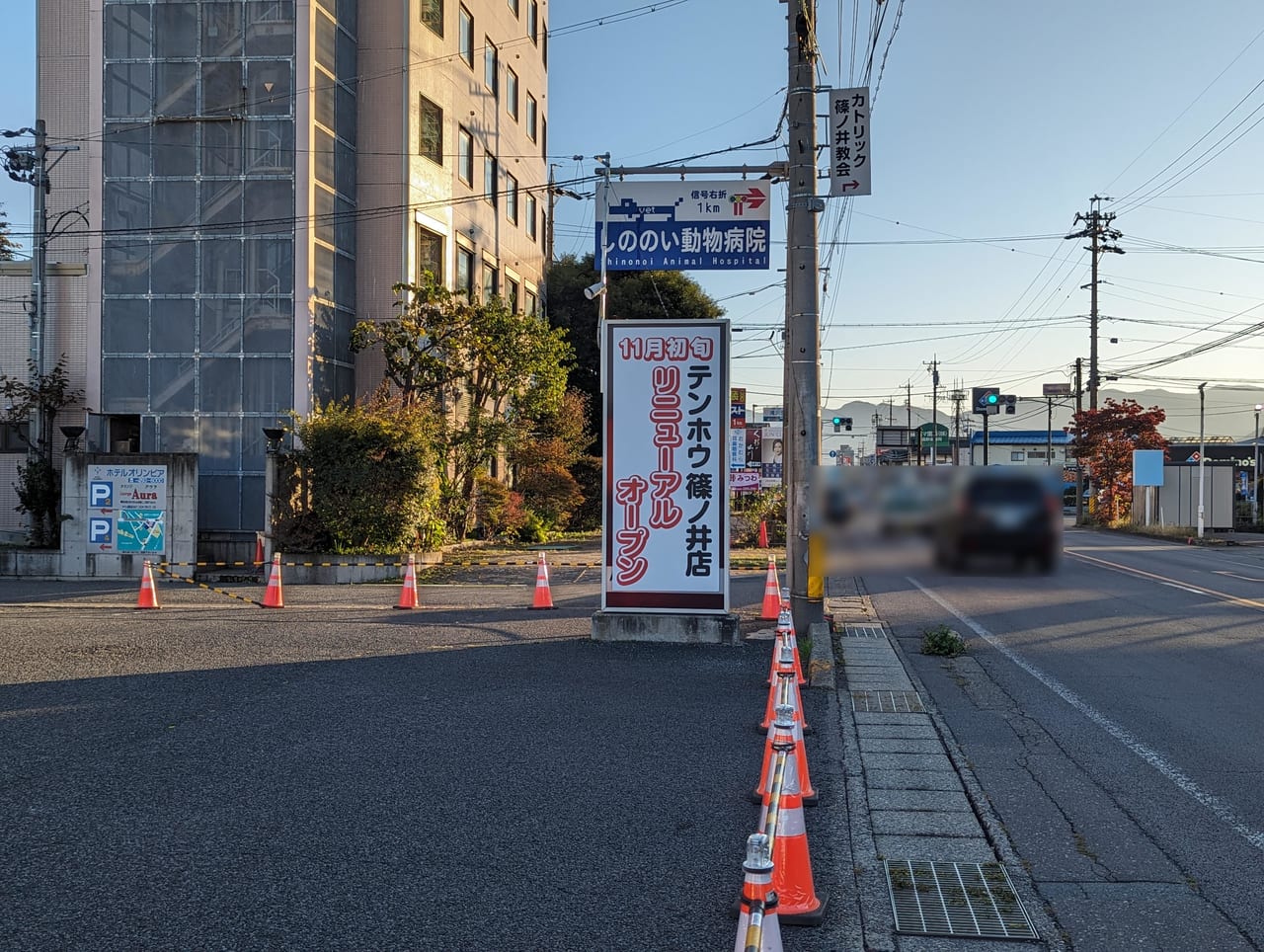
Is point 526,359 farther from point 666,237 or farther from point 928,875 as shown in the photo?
point 928,875

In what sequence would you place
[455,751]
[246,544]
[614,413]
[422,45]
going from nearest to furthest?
[455,751], [614,413], [246,544], [422,45]

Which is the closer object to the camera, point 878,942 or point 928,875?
point 878,942

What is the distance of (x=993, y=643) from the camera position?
13117 mm

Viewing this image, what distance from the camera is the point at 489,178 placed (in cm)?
3316

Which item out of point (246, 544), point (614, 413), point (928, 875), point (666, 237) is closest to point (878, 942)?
point (928, 875)

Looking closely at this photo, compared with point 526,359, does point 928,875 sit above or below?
below

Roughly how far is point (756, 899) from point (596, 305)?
134 feet

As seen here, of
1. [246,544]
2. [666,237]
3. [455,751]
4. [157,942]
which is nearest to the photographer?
[157,942]

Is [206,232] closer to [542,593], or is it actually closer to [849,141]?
[542,593]

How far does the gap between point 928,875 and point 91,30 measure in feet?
82.7

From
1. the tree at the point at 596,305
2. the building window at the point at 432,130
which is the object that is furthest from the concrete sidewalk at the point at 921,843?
the tree at the point at 596,305

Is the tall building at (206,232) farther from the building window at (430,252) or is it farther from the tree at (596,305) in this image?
the tree at (596,305)

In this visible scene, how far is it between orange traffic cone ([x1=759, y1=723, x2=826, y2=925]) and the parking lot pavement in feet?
0.47

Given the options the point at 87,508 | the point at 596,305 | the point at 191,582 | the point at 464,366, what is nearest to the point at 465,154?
the point at 464,366
